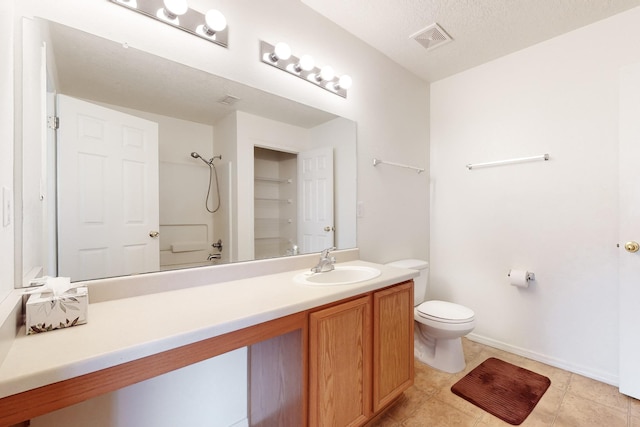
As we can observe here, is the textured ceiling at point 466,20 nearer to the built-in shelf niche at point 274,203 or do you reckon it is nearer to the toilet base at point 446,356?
the built-in shelf niche at point 274,203

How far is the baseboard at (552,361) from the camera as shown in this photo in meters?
1.76

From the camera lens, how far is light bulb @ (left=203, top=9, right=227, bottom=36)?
124 centimetres

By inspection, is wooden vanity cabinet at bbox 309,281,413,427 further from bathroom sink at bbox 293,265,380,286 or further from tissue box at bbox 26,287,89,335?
tissue box at bbox 26,287,89,335

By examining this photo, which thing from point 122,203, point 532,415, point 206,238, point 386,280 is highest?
point 122,203

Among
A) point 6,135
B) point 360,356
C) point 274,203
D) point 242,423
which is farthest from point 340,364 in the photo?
point 6,135

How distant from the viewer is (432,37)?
1.95 m

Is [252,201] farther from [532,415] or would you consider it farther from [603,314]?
[603,314]

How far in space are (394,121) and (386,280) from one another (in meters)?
1.49

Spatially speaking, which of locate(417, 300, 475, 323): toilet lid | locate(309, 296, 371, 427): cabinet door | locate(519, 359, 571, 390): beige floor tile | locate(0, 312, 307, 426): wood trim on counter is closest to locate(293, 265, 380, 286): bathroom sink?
locate(309, 296, 371, 427): cabinet door

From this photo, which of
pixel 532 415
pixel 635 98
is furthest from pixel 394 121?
pixel 532 415

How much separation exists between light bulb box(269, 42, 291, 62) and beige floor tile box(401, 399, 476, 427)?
213cm

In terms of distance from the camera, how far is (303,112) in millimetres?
1712

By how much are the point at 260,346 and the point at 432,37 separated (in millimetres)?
2305

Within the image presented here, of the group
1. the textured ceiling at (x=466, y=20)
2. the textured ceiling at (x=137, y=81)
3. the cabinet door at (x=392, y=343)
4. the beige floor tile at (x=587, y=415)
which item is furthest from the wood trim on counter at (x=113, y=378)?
the textured ceiling at (x=466, y=20)
